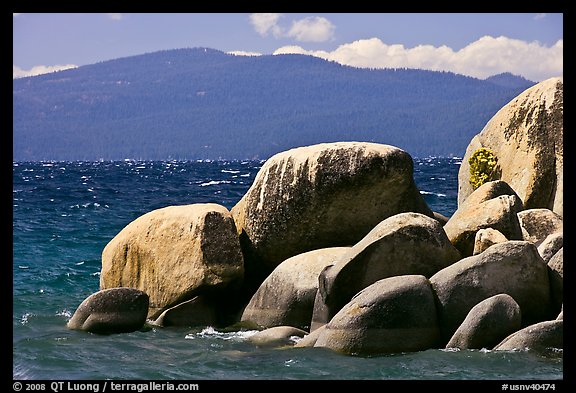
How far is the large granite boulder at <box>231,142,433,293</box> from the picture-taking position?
1755 centimetres

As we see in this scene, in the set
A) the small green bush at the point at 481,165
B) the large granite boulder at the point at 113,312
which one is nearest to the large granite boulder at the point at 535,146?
the small green bush at the point at 481,165

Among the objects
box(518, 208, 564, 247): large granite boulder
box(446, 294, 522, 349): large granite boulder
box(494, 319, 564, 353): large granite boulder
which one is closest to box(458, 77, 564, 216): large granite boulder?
box(518, 208, 564, 247): large granite boulder

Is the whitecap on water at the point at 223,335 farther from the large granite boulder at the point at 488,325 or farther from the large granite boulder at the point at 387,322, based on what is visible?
the large granite boulder at the point at 488,325

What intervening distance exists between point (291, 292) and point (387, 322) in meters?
2.77

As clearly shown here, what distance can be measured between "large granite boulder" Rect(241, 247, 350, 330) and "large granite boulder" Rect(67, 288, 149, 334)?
6.02 ft

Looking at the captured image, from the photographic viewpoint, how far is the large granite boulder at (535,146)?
19156 mm

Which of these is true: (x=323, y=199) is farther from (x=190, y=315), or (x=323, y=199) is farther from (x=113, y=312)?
(x=113, y=312)

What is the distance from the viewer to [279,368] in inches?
516

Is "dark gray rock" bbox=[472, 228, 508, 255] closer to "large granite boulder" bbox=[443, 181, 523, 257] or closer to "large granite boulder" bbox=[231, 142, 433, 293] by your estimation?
"large granite boulder" bbox=[443, 181, 523, 257]

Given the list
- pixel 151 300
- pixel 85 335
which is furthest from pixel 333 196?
pixel 85 335

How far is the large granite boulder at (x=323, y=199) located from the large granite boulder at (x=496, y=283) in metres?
3.30

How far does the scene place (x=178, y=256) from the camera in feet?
56.7
